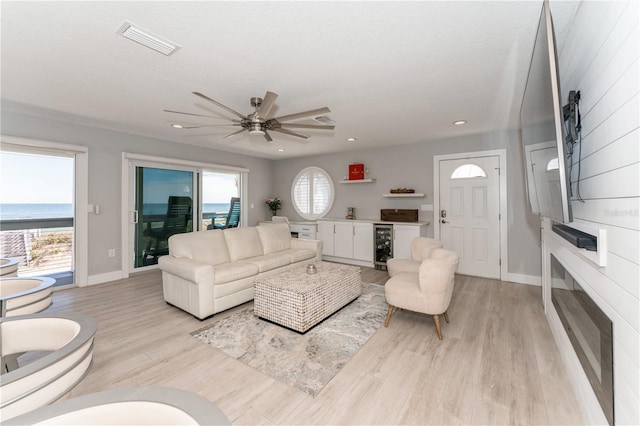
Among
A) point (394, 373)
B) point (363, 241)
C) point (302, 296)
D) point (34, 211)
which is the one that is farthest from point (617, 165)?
point (34, 211)

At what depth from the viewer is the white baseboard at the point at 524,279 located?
4.07 m

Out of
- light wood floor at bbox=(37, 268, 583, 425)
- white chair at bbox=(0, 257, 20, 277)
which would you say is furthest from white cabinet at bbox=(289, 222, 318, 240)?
white chair at bbox=(0, 257, 20, 277)

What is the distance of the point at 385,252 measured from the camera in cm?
503

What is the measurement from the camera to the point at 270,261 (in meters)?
3.78

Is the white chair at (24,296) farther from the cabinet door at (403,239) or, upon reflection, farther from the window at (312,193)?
the window at (312,193)

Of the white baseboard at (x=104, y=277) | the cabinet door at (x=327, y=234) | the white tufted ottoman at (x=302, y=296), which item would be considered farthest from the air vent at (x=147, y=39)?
the cabinet door at (x=327, y=234)

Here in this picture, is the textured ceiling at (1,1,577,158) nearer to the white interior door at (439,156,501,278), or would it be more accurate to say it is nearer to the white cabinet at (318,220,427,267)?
the white interior door at (439,156,501,278)

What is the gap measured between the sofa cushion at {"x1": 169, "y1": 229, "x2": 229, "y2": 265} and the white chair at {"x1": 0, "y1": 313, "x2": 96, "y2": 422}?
7.41ft

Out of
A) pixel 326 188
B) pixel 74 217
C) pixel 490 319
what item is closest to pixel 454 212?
pixel 490 319

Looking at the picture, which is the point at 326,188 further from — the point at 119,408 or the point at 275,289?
the point at 119,408

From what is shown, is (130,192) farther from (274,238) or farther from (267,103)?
(267,103)

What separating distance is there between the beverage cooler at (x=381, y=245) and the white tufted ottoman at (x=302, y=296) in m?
1.76

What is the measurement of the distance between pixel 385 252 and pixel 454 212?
4.56ft

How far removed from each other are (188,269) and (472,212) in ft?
14.4
